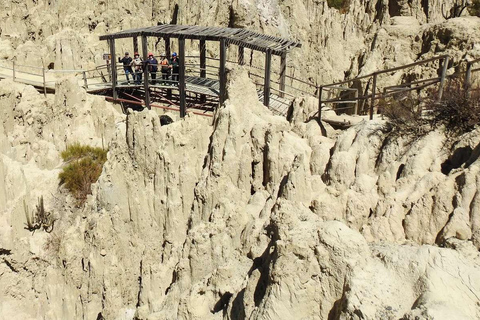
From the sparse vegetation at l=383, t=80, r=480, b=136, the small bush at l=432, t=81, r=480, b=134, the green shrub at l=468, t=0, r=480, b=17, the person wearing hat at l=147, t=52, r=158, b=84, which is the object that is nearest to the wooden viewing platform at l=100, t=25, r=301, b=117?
the person wearing hat at l=147, t=52, r=158, b=84

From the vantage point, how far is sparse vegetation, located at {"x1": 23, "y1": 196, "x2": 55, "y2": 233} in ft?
30.4

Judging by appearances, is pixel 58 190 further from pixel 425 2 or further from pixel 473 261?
pixel 425 2

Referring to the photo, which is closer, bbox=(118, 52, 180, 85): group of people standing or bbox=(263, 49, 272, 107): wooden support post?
bbox=(263, 49, 272, 107): wooden support post

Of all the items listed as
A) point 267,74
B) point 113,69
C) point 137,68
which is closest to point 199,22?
point 137,68

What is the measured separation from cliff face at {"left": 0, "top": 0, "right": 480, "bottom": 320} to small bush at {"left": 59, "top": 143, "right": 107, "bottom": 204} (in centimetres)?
29

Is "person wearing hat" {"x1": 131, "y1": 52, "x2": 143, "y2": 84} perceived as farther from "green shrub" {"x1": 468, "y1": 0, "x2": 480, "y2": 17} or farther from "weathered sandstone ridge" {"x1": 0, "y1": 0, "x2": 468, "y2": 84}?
"green shrub" {"x1": 468, "y1": 0, "x2": 480, "y2": 17}

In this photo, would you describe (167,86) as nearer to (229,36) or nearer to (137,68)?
(137,68)

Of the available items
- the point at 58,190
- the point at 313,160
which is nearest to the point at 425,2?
the point at 313,160

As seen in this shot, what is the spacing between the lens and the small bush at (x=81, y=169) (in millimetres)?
9945

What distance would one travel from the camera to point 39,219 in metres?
9.31

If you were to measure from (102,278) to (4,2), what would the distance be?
60.6 feet

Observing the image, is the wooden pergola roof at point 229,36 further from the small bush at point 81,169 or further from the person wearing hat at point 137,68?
the small bush at point 81,169

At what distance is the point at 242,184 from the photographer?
26.0ft

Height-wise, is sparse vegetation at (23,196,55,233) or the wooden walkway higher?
the wooden walkway
